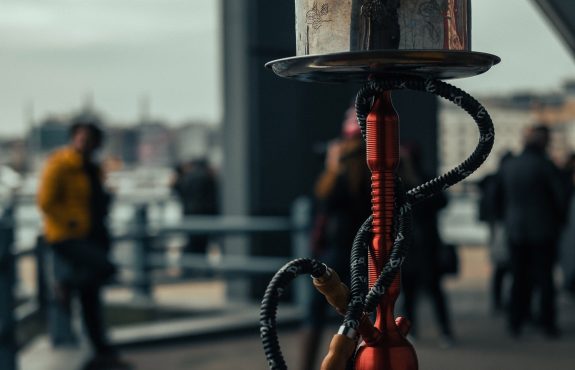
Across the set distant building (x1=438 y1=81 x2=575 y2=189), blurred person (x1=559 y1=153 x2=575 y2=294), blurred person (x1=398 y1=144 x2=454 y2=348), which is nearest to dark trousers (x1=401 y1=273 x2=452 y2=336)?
blurred person (x1=398 y1=144 x2=454 y2=348)

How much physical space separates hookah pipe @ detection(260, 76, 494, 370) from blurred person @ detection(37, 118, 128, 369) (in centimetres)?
500

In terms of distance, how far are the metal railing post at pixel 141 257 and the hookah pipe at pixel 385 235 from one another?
8.19 m

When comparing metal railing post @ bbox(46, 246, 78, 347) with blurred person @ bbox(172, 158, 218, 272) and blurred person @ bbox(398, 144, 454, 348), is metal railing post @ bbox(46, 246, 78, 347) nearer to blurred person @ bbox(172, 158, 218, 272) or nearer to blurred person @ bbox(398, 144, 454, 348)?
blurred person @ bbox(398, 144, 454, 348)

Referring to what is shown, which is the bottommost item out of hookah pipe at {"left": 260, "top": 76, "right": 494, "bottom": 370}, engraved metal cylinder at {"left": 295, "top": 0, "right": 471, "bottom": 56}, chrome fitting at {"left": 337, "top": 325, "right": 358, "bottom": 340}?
chrome fitting at {"left": 337, "top": 325, "right": 358, "bottom": 340}

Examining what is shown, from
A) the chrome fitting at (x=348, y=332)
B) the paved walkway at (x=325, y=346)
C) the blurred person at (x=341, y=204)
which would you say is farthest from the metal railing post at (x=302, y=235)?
the chrome fitting at (x=348, y=332)

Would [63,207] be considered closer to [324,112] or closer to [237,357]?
[237,357]

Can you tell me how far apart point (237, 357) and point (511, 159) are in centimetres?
253

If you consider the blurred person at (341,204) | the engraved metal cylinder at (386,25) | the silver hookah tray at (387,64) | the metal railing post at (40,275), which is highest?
the engraved metal cylinder at (386,25)

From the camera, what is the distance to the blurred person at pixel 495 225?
8.60 meters

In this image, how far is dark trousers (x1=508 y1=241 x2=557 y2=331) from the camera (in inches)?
334

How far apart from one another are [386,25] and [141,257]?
8.71m

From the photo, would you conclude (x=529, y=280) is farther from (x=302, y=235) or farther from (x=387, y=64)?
(x=387, y=64)

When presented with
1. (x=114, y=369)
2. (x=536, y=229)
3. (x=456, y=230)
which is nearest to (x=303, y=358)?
(x=114, y=369)

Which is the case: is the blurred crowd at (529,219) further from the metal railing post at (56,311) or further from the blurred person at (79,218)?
the metal railing post at (56,311)
